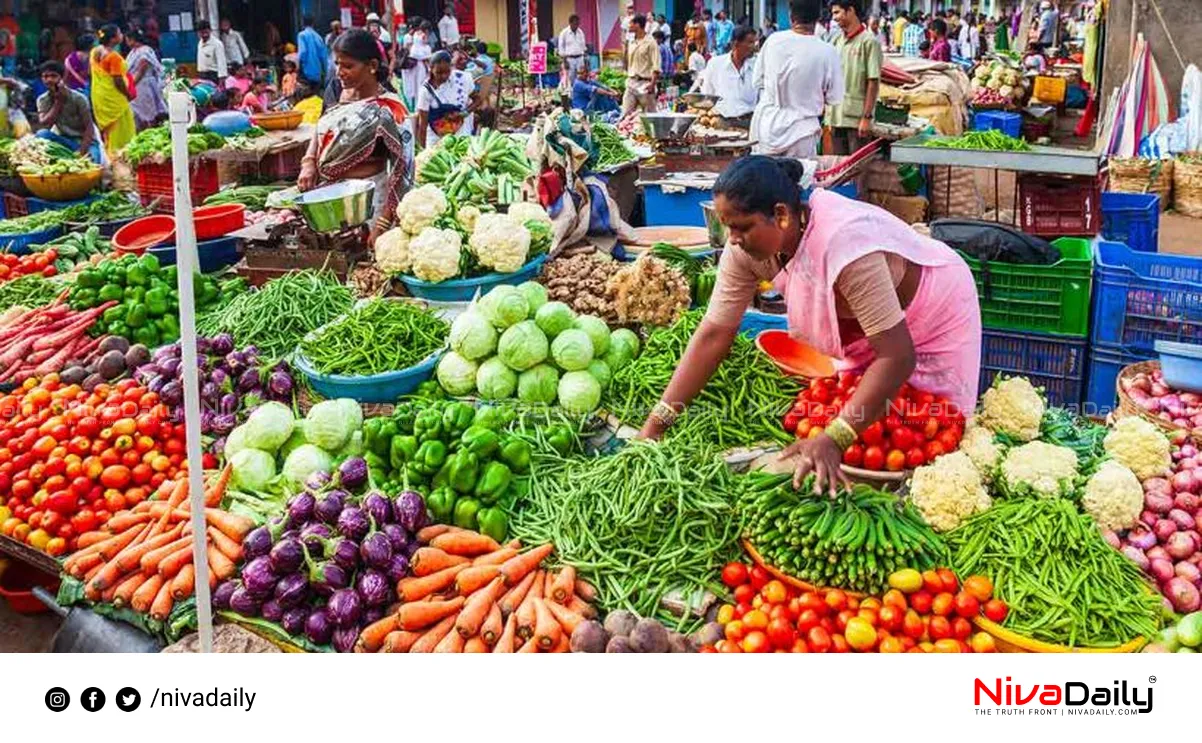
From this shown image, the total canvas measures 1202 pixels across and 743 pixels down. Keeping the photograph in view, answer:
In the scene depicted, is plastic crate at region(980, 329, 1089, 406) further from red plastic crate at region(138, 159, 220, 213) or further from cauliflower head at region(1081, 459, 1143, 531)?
red plastic crate at region(138, 159, 220, 213)

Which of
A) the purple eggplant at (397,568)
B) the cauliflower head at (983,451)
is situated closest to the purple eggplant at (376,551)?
the purple eggplant at (397,568)

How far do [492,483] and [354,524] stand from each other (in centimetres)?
46

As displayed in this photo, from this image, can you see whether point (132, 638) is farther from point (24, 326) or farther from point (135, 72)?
point (135, 72)

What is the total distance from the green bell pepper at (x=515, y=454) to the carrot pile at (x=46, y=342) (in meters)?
2.60

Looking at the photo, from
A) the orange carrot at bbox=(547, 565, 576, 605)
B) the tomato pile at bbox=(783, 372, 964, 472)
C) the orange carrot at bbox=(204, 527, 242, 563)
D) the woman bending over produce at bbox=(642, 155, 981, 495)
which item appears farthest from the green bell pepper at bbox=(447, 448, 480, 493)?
the tomato pile at bbox=(783, 372, 964, 472)

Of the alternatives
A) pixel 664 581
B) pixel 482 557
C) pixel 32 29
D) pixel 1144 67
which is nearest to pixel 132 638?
pixel 482 557

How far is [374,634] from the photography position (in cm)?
301

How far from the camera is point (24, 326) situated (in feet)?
17.2

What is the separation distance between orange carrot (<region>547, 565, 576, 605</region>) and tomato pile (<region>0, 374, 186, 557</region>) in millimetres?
1874

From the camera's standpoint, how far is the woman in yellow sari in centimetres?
1140

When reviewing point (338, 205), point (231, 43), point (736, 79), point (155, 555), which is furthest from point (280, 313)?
point (231, 43)

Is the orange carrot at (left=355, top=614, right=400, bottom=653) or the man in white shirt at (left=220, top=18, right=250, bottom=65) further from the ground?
the man in white shirt at (left=220, top=18, right=250, bottom=65)
